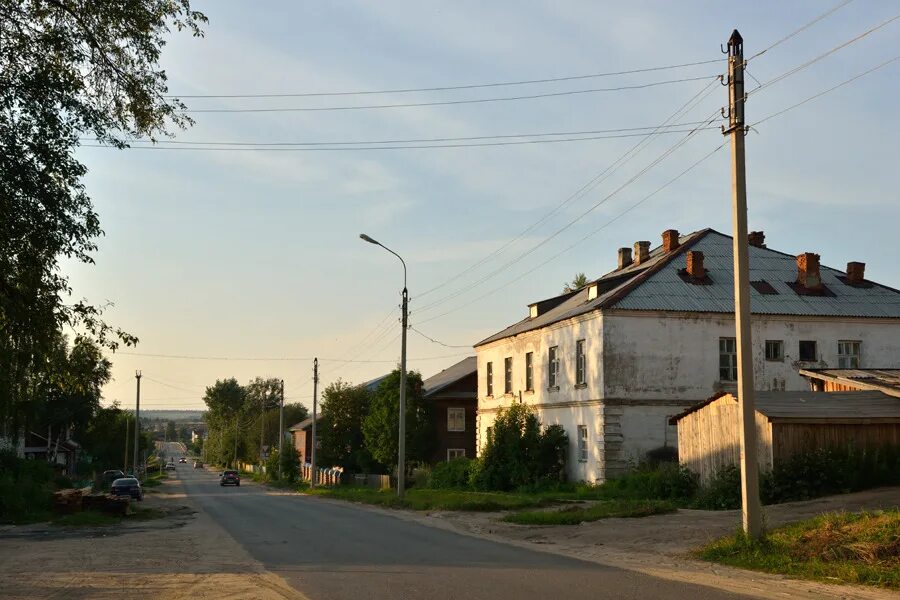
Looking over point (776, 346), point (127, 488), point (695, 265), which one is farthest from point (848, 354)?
point (127, 488)

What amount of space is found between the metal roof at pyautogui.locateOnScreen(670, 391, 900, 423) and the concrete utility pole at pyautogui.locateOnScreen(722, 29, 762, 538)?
8.59 m

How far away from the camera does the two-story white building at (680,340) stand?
3397 centimetres

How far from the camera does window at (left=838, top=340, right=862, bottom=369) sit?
1417 inches

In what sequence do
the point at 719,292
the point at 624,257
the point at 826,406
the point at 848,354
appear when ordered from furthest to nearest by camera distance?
the point at 624,257
the point at 848,354
the point at 719,292
the point at 826,406

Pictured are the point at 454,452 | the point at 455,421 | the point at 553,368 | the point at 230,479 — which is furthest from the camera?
the point at 230,479

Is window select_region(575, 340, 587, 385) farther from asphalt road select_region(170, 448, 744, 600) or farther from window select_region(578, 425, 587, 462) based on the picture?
asphalt road select_region(170, 448, 744, 600)

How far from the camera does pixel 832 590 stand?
10969 mm

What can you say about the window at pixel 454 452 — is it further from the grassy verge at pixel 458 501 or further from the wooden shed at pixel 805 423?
the wooden shed at pixel 805 423

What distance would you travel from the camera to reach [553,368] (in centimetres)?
3969

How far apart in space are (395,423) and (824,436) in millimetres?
32661

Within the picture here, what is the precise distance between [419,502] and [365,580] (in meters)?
20.7

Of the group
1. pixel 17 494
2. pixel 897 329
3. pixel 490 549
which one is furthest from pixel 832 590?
pixel 897 329

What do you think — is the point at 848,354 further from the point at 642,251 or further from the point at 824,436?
the point at 824,436

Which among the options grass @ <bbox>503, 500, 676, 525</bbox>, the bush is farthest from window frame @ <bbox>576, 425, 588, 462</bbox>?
grass @ <bbox>503, 500, 676, 525</bbox>
